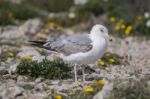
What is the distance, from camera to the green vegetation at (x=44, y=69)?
30.6 ft

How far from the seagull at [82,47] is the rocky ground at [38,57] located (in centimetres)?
41

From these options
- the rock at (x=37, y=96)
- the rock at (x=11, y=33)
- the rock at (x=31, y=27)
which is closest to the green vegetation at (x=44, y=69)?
the rock at (x=37, y=96)

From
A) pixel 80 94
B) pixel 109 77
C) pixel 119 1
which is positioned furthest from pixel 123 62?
pixel 119 1

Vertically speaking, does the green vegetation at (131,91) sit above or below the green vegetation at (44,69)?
below

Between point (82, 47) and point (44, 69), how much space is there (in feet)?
2.76

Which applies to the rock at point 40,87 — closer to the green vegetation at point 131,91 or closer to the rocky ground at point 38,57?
the rocky ground at point 38,57

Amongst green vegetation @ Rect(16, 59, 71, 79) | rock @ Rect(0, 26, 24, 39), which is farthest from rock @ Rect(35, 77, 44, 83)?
rock @ Rect(0, 26, 24, 39)

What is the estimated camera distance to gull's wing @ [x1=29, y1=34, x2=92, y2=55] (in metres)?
8.98

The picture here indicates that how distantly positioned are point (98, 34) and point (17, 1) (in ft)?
38.8

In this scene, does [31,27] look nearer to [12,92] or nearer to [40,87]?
[40,87]

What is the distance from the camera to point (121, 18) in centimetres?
1636

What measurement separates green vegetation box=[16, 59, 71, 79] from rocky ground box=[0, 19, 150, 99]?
0.47 ft

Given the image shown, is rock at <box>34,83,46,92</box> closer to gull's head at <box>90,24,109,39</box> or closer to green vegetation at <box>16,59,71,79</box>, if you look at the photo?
green vegetation at <box>16,59,71,79</box>

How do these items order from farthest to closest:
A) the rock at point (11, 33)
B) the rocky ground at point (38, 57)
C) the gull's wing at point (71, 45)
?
the rock at point (11, 33) → the gull's wing at point (71, 45) → the rocky ground at point (38, 57)
